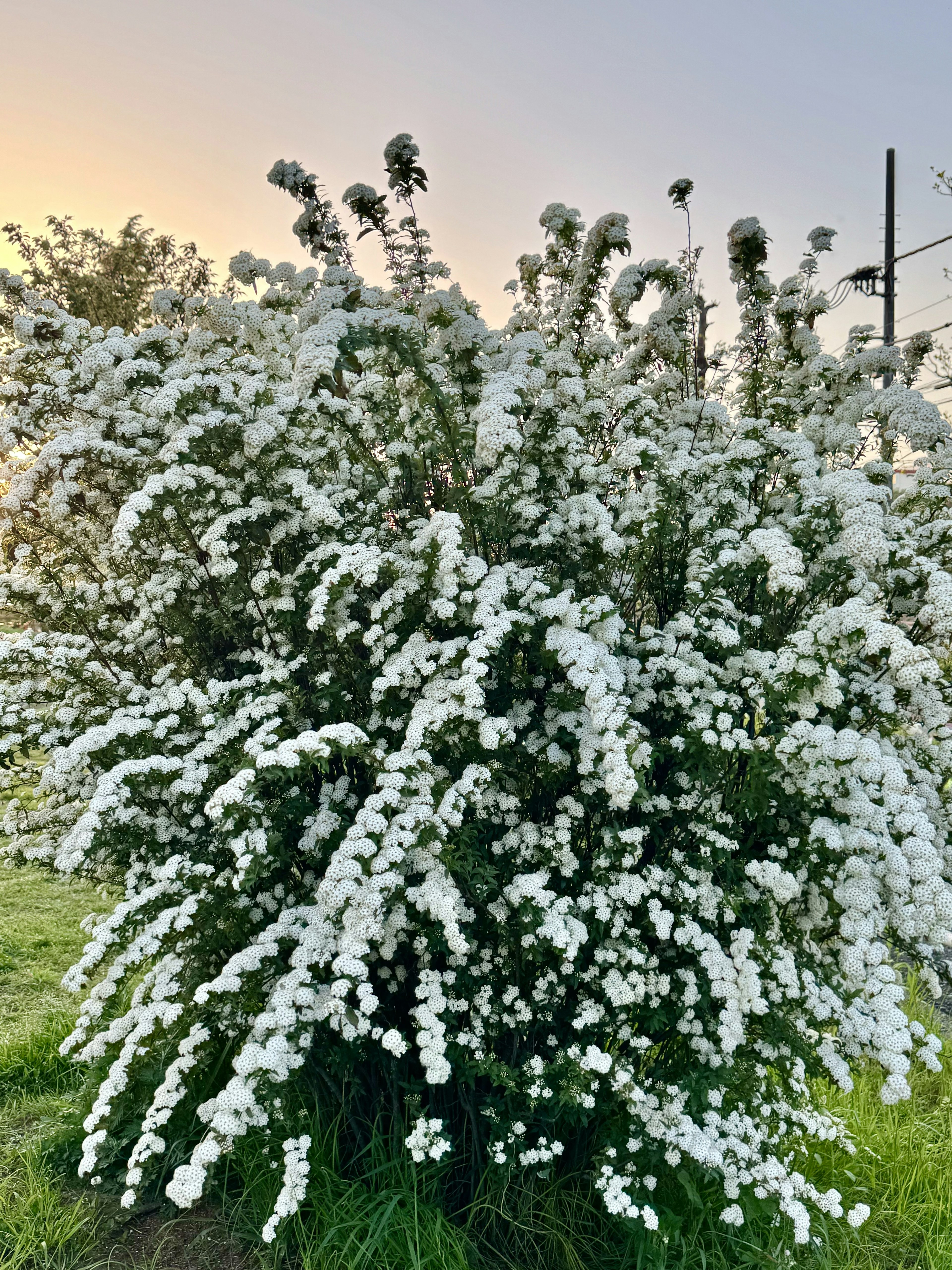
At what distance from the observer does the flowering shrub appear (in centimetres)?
306

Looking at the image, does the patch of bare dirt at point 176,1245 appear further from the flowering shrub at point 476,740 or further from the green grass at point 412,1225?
the flowering shrub at point 476,740

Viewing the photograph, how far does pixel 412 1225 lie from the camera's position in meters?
3.32

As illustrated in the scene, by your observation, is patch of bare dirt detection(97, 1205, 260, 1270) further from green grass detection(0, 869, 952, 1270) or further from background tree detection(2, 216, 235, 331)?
background tree detection(2, 216, 235, 331)

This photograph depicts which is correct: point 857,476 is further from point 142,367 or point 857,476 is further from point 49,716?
point 49,716

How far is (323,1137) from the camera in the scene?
3.64 m

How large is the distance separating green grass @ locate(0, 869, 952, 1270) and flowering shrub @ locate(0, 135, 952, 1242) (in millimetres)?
230

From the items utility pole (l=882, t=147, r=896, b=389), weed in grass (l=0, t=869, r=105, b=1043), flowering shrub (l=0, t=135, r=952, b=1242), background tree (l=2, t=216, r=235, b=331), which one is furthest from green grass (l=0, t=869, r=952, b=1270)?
utility pole (l=882, t=147, r=896, b=389)

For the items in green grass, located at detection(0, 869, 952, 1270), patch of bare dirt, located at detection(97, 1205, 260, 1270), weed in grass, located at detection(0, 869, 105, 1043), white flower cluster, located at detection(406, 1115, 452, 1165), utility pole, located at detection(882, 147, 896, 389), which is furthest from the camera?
utility pole, located at detection(882, 147, 896, 389)

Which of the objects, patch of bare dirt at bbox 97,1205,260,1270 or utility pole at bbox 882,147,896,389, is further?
utility pole at bbox 882,147,896,389

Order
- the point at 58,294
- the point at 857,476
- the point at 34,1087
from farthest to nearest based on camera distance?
the point at 58,294 → the point at 34,1087 → the point at 857,476

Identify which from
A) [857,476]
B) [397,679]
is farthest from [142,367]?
[857,476]

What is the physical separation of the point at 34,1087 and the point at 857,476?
5.74 m

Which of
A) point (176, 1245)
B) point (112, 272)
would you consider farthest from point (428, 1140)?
point (112, 272)

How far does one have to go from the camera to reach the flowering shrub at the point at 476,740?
10.0ft
